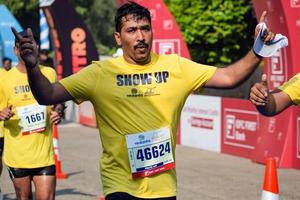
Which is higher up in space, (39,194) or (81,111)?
(39,194)

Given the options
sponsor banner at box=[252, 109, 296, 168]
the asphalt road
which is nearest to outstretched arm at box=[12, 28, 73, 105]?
the asphalt road

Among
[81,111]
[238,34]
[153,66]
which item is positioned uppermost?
[153,66]

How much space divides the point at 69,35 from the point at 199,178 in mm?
11897

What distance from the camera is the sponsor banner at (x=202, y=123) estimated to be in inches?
637

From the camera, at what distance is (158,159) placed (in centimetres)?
520

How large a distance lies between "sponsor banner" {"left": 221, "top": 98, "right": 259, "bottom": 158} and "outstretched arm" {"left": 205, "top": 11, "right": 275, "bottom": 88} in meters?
9.57

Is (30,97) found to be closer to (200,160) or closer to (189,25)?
(200,160)

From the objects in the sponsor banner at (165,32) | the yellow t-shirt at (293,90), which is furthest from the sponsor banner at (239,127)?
the yellow t-shirt at (293,90)

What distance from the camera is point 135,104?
5.14 meters

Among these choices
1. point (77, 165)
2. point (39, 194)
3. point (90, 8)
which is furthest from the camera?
point (90, 8)

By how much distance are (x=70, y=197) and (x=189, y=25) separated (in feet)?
56.6

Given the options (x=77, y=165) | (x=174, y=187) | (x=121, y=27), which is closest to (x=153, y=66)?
(x=121, y=27)

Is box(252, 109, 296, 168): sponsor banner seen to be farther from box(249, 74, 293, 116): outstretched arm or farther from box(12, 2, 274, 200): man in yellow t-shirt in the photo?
box(12, 2, 274, 200): man in yellow t-shirt

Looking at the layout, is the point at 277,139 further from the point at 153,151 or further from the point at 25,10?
the point at 25,10
